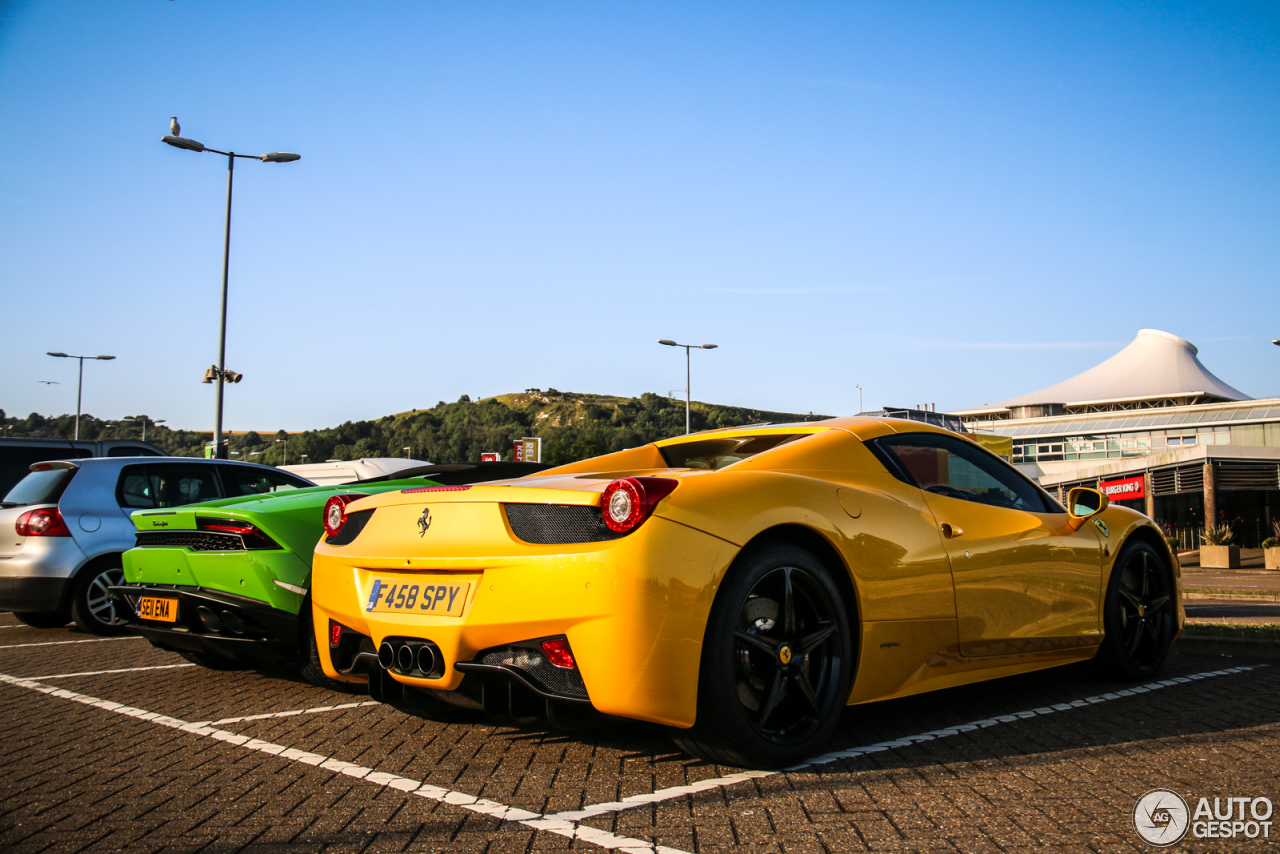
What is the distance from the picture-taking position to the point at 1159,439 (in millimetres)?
49906

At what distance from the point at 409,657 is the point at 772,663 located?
4.33 feet

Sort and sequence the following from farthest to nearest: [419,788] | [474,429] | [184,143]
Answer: [474,429]
[184,143]
[419,788]

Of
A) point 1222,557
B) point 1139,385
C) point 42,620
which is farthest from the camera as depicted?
point 1139,385

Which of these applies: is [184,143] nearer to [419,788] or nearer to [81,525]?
[81,525]

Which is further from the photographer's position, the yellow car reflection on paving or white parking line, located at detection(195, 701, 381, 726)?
white parking line, located at detection(195, 701, 381, 726)

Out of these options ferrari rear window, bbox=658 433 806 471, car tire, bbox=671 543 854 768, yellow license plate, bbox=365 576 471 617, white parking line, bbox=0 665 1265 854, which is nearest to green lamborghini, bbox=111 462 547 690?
white parking line, bbox=0 665 1265 854

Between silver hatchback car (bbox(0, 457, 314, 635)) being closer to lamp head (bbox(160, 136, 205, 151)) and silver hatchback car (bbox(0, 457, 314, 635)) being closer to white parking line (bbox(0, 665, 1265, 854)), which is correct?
white parking line (bbox(0, 665, 1265, 854))

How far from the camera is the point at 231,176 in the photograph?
19.2 metres

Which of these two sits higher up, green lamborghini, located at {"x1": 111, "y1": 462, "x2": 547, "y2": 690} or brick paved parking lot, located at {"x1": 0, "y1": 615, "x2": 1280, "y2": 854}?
green lamborghini, located at {"x1": 111, "y1": 462, "x2": 547, "y2": 690}

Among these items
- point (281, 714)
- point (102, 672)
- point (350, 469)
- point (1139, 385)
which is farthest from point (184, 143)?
point (1139, 385)

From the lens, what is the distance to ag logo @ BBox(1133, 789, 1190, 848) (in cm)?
283

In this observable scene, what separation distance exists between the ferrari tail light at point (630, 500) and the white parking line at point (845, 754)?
88 cm

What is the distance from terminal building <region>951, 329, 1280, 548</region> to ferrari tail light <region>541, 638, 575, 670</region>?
12969mm

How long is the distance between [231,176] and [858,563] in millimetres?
18661
